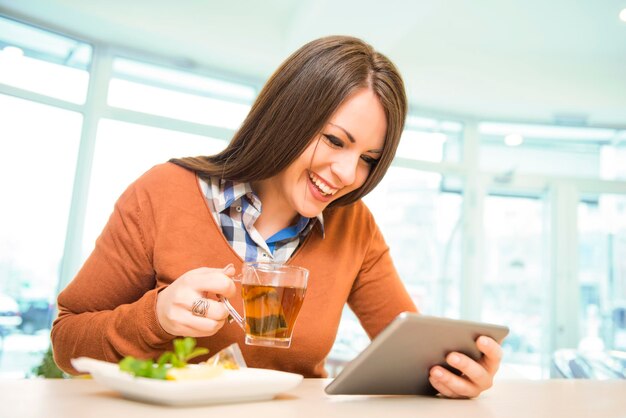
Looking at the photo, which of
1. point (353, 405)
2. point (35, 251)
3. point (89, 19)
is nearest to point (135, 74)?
point (89, 19)

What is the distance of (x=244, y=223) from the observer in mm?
1531

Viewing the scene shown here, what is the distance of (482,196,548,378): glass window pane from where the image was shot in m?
7.59

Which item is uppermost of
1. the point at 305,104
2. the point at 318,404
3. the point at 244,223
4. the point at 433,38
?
the point at 433,38

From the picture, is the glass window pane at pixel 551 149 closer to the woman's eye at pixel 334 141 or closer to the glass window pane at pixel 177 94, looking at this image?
the glass window pane at pixel 177 94

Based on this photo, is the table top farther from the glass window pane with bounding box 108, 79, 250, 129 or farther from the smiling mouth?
the glass window pane with bounding box 108, 79, 250, 129

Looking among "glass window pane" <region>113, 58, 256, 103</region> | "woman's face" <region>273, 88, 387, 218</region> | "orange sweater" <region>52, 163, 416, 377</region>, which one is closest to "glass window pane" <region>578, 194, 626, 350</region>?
"glass window pane" <region>113, 58, 256, 103</region>

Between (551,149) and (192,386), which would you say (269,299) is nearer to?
(192,386)

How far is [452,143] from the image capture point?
25.3 ft

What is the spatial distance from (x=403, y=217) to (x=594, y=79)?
8.63 ft

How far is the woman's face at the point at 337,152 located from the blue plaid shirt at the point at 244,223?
0.46 ft

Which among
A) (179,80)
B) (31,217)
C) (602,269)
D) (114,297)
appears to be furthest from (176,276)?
(602,269)

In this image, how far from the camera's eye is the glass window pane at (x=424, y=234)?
7.38m

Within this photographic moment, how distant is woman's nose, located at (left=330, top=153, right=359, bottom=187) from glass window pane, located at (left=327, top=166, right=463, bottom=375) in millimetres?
5907

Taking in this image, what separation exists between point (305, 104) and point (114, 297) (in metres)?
0.61
